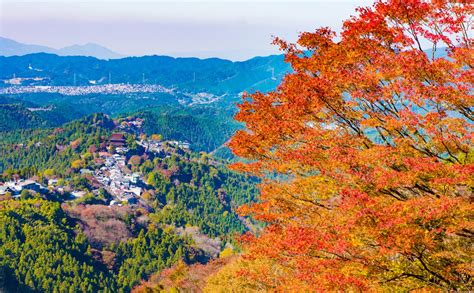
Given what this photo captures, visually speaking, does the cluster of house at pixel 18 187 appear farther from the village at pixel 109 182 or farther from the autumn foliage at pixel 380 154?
the autumn foliage at pixel 380 154

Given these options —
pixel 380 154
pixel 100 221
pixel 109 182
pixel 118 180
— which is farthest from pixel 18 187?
pixel 380 154

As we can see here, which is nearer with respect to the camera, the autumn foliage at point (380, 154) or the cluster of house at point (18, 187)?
the autumn foliage at point (380, 154)

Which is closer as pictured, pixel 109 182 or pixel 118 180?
pixel 109 182

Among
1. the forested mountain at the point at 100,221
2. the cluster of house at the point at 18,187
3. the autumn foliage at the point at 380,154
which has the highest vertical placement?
the autumn foliage at the point at 380,154

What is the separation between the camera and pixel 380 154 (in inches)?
383

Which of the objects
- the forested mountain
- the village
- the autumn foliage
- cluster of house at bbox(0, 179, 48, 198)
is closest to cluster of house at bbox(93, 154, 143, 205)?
the village

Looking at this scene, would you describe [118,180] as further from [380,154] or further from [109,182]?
[380,154]

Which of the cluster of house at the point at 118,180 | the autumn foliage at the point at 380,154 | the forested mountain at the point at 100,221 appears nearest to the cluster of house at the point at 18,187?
the forested mountain at the point at 100,221

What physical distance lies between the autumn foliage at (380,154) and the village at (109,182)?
97101mm

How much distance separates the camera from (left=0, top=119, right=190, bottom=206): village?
104500 mm

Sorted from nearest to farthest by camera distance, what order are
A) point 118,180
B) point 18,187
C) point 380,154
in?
point 380,154
point 18,187
point 118,180

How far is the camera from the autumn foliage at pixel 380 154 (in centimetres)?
889

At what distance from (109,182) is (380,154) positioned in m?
129

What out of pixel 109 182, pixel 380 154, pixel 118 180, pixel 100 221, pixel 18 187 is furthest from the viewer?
pixel 118 180
